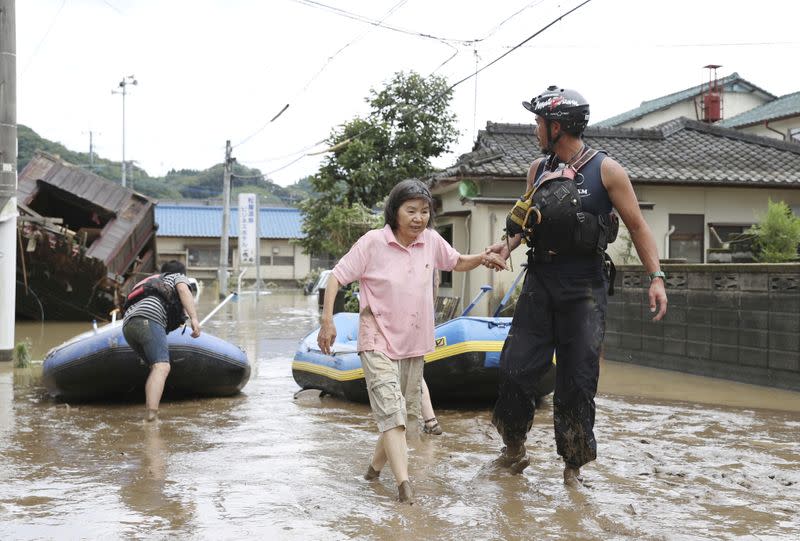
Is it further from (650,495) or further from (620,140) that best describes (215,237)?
(650,495)

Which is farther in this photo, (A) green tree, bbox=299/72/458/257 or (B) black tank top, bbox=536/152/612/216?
(A) green tree, bbox=299/72/458/257

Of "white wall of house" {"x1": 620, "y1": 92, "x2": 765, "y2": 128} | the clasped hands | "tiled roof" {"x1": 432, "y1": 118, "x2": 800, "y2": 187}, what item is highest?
"white wall of house" {"x1": 620, "y1": 92, "x2": 765, "y2": 128}

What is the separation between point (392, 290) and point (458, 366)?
118 inches

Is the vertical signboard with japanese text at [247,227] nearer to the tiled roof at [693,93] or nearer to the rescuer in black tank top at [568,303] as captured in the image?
the tiled roof at [693,93]

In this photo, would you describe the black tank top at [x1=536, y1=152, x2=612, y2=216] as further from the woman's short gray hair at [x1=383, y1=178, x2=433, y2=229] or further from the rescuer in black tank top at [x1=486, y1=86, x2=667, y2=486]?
the woman's short gray hair at [x1=383, y1=178, x2=433, y2=229]

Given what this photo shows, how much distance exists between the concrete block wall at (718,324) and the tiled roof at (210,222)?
37686mm

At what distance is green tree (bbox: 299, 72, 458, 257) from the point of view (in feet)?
92.5

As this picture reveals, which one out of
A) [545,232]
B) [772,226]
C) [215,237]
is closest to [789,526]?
[545,232]

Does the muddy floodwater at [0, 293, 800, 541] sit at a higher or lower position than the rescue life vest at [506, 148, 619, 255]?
lower

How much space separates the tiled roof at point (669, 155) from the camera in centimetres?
1722

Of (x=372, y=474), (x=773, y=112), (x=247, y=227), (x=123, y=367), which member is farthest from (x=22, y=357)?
(x=773, y=112)

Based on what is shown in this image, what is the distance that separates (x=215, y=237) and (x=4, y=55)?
38.5m

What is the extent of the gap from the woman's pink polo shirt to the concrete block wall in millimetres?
5997

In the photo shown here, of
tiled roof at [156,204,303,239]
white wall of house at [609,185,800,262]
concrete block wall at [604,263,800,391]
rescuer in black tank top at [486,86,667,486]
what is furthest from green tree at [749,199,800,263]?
tiled roof at [156,204,303,239]
